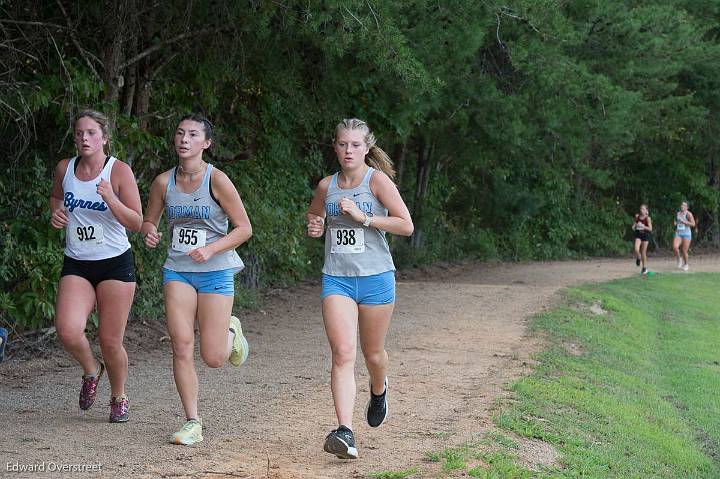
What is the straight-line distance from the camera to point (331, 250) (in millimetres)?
6496

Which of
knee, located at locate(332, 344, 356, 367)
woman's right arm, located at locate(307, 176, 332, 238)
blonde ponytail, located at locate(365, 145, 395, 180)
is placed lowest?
knee, located at locate(332, 344, 356, 367)

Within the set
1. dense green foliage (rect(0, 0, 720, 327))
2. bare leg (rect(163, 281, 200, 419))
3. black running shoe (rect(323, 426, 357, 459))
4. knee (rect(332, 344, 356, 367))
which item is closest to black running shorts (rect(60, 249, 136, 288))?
bare leg (rect(163, 281, 200, 419))

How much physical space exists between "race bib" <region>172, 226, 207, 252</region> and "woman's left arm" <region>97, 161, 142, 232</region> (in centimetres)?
35

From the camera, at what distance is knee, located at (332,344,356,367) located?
626 centimetres

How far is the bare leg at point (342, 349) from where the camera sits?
20.3 ft

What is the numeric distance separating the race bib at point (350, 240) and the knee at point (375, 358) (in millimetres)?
678

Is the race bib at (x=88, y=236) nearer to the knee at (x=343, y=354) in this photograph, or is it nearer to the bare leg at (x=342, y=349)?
the bare leg at (x=342, y=349)

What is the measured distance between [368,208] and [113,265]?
177 cm

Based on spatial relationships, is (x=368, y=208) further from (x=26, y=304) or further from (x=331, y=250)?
(x=26, y=304)

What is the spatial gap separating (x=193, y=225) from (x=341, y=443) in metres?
1.67

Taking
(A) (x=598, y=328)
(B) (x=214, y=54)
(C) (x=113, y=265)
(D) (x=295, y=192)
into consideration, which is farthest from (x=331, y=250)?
(D) (x=295, y=192)

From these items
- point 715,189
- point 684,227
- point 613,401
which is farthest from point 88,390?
point 715,189

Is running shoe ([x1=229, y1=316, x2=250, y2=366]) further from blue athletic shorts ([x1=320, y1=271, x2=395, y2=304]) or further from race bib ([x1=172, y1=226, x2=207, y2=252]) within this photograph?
blue athletic shorts ([x1=320, y1=271, x2=395, y2=304])

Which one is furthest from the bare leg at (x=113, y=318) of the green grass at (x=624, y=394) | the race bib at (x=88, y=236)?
the green grass at (x=624, y=394)
